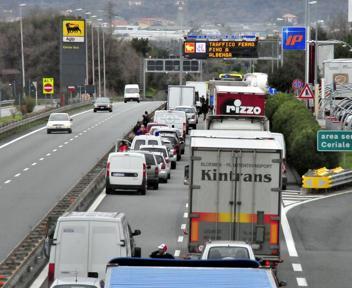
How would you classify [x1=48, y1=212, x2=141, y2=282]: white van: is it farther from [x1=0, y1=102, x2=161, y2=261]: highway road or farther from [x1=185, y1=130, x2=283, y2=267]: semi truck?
[x1=0, y1=102, x2=161, y2=261]: highway road

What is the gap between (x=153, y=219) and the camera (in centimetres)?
3516

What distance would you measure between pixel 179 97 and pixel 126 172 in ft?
135

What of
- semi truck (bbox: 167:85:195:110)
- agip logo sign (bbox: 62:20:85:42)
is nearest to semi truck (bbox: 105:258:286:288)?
semi truck (bbox: 167:85:195:110)

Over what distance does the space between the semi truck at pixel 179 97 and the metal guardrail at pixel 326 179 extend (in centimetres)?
3856

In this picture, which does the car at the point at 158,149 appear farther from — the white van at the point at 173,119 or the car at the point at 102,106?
the car at the point at 102,106

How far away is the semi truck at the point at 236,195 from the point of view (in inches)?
960

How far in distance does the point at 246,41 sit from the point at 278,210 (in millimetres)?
88152

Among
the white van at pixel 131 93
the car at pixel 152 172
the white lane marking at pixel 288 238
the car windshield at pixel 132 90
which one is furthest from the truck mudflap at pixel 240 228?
the car windshield at pixel 132 90

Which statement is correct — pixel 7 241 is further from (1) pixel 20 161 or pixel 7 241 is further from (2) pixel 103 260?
(1) pixel 20 161

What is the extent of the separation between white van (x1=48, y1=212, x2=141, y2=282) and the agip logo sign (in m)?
114

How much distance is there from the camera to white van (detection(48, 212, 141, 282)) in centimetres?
2080

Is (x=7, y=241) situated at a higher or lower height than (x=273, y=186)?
lower

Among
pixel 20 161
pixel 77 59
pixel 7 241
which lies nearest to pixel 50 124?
pixel 20 161

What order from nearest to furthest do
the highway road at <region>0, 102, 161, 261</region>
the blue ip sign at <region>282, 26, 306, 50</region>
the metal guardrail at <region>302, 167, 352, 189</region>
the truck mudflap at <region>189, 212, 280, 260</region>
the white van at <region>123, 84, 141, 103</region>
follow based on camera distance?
the truck mudflap at <region>189, 212, 280, 260</region>, the highway road at <region>0, 102, 161, 261</region>, the metal guardrail at <region>302, 167, 352, 189</region>, the blue ip sign at <region>282, 26, 306, 50</region>, the white van at <region>123, 84, 141, 103</region>
